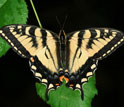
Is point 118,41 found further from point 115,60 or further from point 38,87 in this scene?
point 115,60

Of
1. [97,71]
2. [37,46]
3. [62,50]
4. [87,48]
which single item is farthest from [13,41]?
[97,71]

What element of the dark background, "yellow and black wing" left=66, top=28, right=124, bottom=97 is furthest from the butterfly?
the dark background

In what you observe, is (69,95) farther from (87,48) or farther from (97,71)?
(97,71)

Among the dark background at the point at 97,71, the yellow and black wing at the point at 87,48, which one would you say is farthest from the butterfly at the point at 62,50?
the dark background at the point at 97,71

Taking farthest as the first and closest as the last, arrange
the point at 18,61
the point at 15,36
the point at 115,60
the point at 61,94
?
the point at 115,60 → the point at 18,61 → the point at 15,36 → the point at 61,94

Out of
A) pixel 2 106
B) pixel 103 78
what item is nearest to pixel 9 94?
pixel 2 106

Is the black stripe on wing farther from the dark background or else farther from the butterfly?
the dark background

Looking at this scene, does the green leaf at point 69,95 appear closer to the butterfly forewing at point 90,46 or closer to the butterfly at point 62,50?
the butterfly at point 62,50
